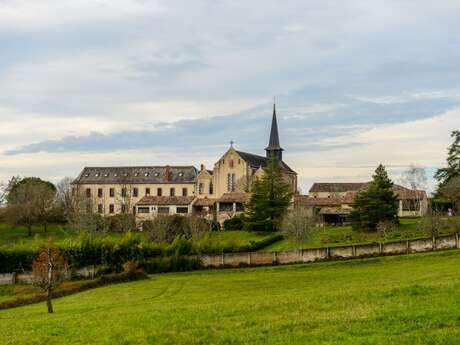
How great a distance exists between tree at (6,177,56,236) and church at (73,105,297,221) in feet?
17.8

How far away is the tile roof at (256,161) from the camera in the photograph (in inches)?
3399

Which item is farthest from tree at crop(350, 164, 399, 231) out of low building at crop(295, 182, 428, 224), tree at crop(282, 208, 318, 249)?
low building at crop(295, 182, 428, 224)

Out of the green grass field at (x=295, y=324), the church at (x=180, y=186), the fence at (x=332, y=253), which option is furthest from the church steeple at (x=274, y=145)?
the green grass field at (x=295, y=324)

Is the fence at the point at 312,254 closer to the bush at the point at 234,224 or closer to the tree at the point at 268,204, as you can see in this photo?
the tree at the point at 268,204

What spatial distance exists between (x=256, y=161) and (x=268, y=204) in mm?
23266

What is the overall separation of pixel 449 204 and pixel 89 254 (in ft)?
148

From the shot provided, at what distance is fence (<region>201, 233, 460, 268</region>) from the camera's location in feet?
142

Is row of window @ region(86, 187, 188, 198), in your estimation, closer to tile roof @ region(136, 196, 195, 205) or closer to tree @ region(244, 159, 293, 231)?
tile roof @ region(136, 196, 195, 205)

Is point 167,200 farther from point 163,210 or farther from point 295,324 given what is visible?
point 295,324

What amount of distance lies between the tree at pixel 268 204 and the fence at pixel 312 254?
732 inches

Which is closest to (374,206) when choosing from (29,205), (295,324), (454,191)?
(454,191)

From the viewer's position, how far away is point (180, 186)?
94.7 m

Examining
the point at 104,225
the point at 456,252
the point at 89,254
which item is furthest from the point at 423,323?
the point at 104,225

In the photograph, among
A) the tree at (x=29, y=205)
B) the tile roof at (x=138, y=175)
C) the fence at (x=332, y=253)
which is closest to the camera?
the fence at (x=332, y=253)
